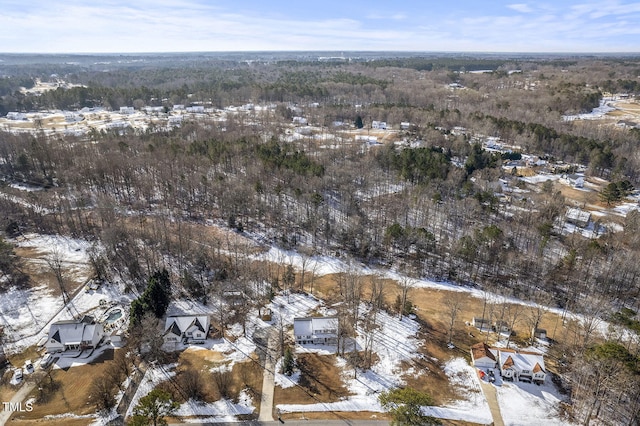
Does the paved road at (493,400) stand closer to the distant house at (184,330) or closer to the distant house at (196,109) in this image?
the distant house at (184,330)

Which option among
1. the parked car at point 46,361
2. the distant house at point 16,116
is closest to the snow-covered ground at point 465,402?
the parked car at point 46,361

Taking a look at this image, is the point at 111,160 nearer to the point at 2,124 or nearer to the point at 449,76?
the point at 2,124

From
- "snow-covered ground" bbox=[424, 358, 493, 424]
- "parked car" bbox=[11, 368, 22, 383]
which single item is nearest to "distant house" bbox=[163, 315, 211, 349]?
"parked car" bbox=[11, 368, 22, 383]

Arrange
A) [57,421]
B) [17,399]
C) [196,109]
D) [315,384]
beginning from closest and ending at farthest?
[57,421] < [17,399] < [315,384] < [196,109]

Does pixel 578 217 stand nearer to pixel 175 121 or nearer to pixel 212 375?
pixel 212 375

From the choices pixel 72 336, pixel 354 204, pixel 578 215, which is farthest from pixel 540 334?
pixel 72 336

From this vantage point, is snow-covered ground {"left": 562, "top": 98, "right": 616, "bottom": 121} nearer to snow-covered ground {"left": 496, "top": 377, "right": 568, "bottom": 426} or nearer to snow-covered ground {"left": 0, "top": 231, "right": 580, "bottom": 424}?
snow-covered ground {"left": 0, "top": 231, "right": 580, "bottom": 424}

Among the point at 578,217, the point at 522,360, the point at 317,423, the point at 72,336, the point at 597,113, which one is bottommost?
the point at 317,423
